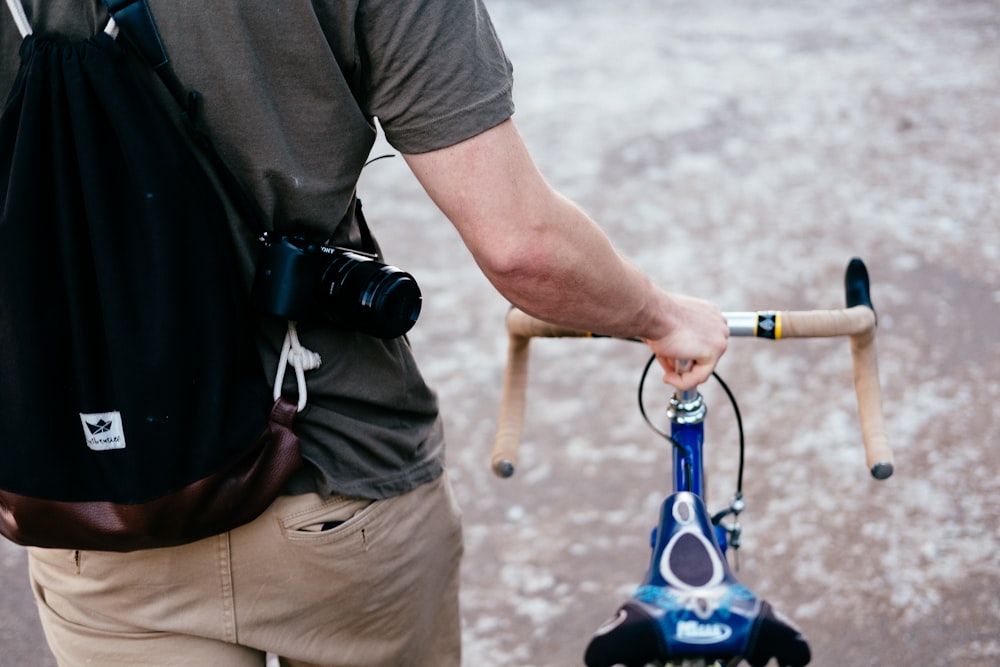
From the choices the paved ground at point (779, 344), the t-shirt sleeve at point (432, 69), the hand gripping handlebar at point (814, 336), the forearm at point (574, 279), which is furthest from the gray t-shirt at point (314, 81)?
the paved ground at point (779, 344)

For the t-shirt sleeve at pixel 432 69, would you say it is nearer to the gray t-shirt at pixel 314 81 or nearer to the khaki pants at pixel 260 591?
the gray t-shirt at pixel 314 81

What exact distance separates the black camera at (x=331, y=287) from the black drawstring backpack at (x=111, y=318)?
0.05 meters

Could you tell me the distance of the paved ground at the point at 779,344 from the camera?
10.6ft

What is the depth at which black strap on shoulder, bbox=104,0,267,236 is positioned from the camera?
1337mm

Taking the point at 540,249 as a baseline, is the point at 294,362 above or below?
below

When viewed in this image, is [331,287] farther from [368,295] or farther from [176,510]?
[176,510]

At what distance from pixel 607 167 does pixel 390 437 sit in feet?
13.4

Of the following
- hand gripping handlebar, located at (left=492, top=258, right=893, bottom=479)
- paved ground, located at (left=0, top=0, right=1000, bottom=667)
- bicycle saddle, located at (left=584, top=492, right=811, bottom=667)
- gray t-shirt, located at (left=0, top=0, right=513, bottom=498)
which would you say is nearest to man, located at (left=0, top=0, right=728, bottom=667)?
gray t-shirt, located at (left=0, top=0, right=513, bottom=498)

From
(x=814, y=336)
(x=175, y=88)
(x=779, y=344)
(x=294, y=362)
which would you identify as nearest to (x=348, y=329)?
(x=294, y=362)

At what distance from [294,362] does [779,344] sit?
9.79 ft

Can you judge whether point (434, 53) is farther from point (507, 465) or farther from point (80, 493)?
point (507, 465)

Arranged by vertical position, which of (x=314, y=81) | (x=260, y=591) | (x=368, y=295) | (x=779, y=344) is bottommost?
(x=779, y=344)

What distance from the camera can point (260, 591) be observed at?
1628 millimetres

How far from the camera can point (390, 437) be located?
1.66 m
